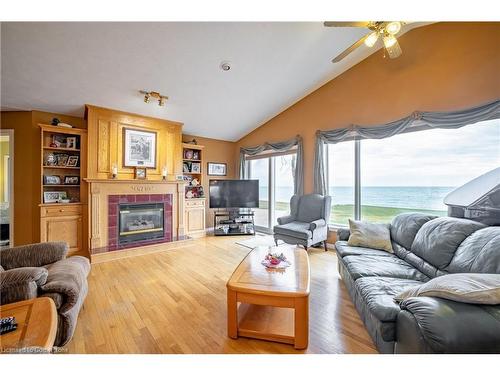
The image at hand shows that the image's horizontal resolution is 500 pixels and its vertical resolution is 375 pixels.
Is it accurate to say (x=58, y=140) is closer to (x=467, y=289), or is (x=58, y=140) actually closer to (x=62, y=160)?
(x=62, y=160)

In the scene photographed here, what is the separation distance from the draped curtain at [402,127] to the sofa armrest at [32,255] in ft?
12.8

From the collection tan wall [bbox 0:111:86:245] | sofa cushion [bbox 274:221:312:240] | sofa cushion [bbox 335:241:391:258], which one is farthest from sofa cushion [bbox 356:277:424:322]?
tan wall [bbox 0:111:86:245]

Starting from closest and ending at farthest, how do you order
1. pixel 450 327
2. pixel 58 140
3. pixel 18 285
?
pixel 450 327
pixel 18 285
pixel 58 140

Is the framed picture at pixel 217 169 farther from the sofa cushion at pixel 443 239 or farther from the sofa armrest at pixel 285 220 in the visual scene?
the sofa cushion at pixel 443 239

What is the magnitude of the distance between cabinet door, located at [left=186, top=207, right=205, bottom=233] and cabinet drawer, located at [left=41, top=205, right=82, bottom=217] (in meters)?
2.02

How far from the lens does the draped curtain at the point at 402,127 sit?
2439 mm

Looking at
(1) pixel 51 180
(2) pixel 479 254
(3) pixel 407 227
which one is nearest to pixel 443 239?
(2) pixel 479 254

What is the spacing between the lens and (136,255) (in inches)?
147

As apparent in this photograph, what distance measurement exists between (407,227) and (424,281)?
750 millimetres

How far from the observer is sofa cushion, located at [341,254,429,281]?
73.4 inches

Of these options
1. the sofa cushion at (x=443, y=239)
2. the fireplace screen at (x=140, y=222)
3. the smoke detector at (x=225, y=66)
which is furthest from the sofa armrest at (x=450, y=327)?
the fireplace screen at (x=140, y=222)

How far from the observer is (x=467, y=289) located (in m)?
1.04

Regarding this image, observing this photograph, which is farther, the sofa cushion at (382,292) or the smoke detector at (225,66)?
the smoke detector at (225,66)
